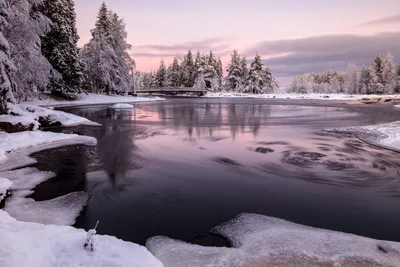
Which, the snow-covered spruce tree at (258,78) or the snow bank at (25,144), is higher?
the snow-covered spruce tree at (258,78)

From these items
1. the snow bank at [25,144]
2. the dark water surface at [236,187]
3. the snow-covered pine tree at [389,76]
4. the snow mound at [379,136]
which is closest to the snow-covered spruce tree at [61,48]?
the snow bank at [25,144]

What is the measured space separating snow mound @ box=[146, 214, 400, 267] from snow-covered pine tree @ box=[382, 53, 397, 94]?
96917mm

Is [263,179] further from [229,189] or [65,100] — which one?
[65,100]

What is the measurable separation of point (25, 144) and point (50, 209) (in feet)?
27.5

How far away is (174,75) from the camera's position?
105m

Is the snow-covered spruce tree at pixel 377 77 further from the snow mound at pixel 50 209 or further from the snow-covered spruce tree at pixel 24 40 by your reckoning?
the snow mound at pixel 50 209

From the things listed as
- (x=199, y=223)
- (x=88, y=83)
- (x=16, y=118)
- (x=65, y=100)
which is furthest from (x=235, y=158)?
(x=88, y=83)

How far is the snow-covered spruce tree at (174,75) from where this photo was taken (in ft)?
341

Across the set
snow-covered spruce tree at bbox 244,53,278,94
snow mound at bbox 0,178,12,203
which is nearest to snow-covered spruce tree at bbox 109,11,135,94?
snow-covered spruce tree at bbox 244,53,278,94

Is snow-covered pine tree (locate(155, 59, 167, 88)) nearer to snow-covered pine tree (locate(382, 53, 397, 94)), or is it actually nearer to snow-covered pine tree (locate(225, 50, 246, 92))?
snow-covered pine tree (locate(225, 50, 246, 92))

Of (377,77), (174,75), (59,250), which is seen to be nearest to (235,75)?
(174,75)

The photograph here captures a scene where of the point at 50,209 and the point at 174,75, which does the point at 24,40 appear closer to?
the point at 50,209

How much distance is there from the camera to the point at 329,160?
40.7 feet

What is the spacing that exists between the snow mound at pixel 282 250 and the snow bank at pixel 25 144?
8218mm
